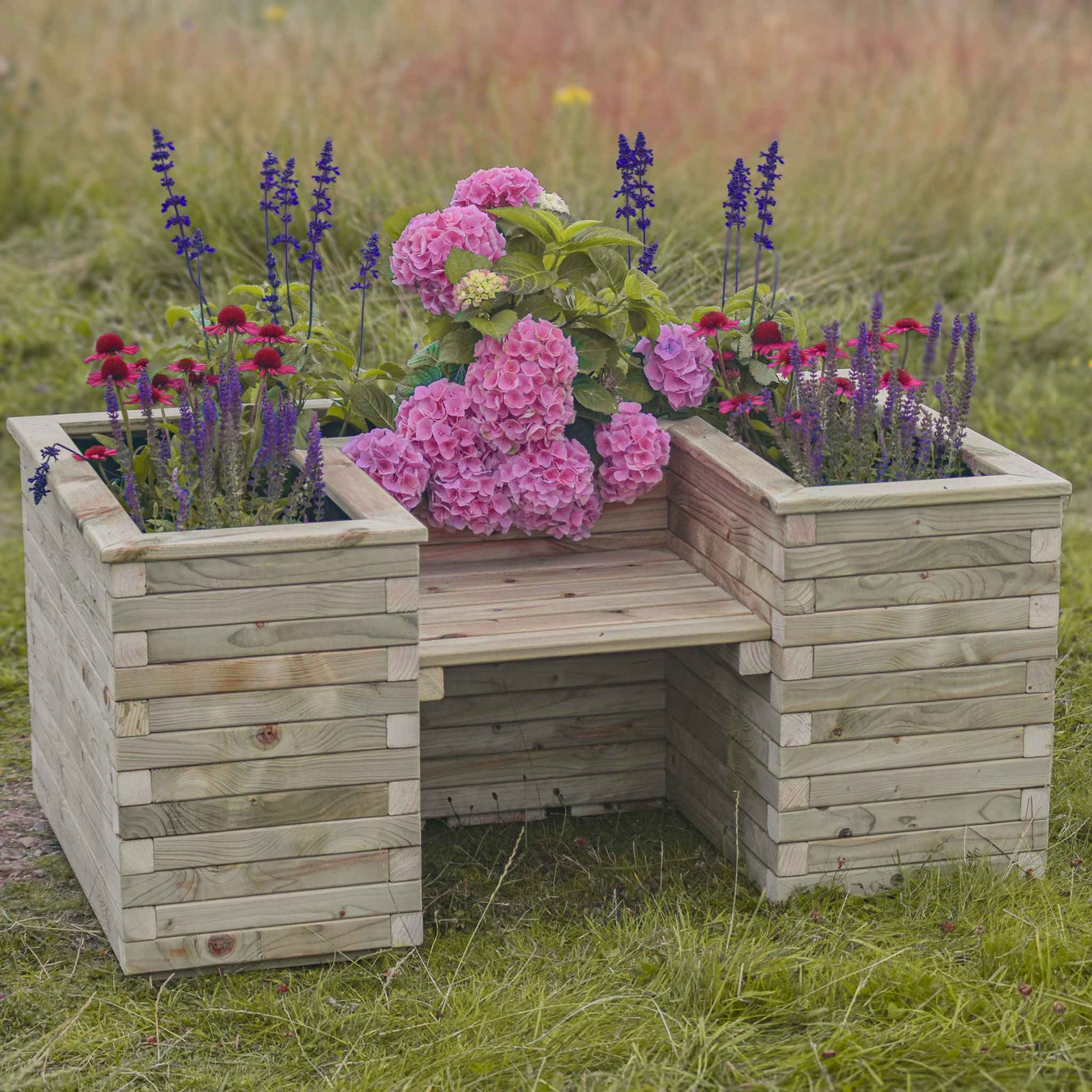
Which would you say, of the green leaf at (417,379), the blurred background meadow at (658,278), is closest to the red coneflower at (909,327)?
the green leaf at (417,379)

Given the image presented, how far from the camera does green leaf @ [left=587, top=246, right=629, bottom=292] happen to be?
3.38m

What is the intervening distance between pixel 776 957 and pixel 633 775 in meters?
0.89

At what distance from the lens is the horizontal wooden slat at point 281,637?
2.67 metres

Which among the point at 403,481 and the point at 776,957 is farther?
the point at 403,481

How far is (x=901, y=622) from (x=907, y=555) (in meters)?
0.12

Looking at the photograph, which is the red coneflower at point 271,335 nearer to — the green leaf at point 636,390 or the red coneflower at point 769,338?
the green leaf at point 636,390

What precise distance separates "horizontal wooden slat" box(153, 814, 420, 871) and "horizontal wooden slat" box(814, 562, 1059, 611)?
0.82 meters

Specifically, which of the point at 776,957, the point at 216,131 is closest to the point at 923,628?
the point at 776,957

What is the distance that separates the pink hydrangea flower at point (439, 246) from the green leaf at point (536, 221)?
43mm

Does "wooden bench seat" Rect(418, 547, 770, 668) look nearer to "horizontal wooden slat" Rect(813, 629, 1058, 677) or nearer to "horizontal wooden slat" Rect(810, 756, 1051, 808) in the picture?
"horizontal wooden slat" Rect(813, 629, 1058, 677)

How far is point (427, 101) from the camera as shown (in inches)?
296

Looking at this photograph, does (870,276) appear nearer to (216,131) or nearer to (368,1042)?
(216,131)

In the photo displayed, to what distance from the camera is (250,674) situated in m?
2.72

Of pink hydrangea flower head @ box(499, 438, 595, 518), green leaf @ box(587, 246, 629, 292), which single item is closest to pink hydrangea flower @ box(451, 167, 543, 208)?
green leaf @ box(587, 246, 629, 292)
